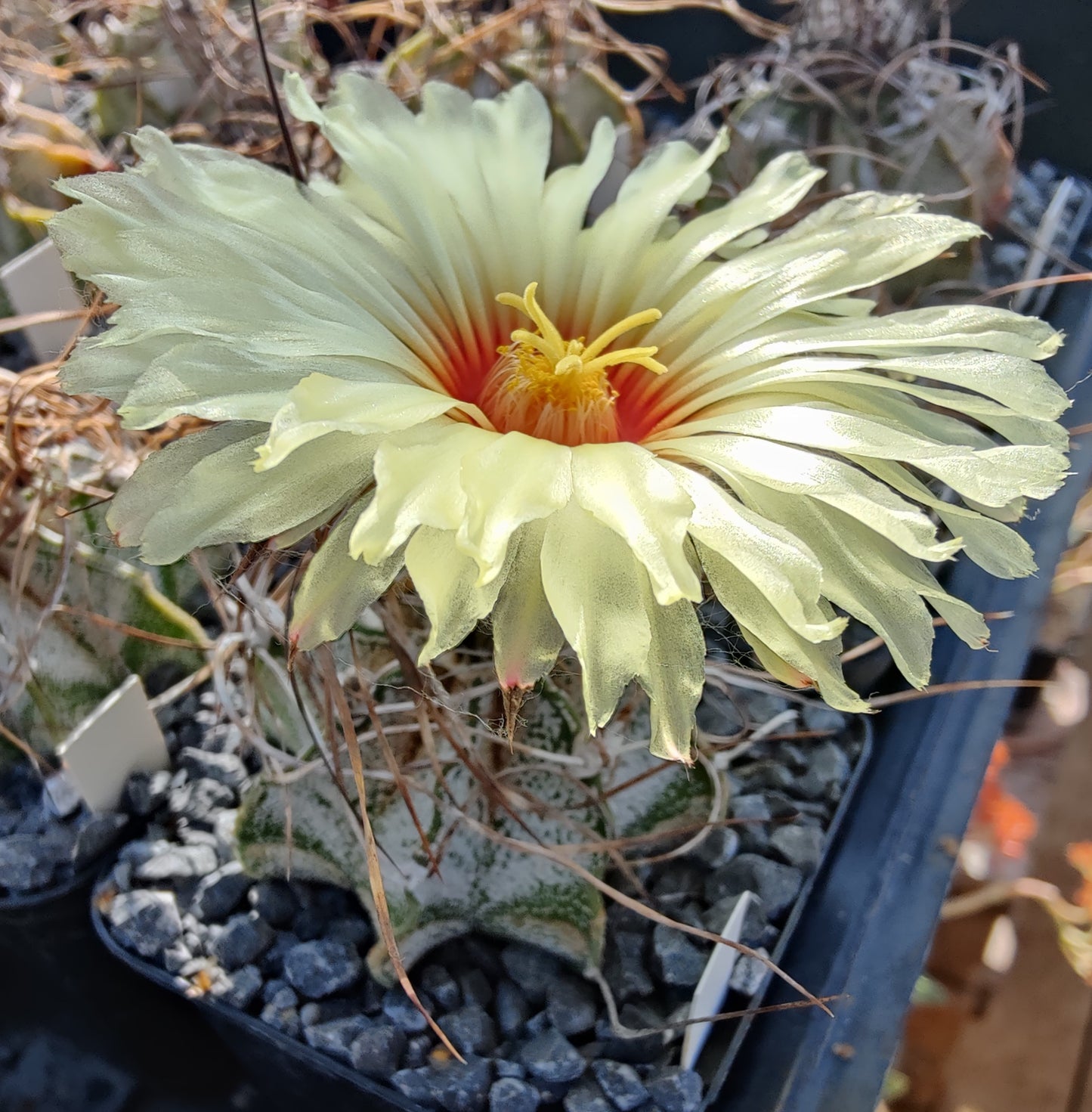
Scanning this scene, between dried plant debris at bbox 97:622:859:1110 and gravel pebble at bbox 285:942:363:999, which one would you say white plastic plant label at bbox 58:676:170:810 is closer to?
dried plant debris at bbox 97:622:859:1110

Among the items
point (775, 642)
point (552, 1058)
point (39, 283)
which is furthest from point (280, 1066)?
point (39, 283)

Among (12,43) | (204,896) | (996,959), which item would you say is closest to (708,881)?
(204,896)

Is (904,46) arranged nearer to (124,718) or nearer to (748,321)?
(748,321)

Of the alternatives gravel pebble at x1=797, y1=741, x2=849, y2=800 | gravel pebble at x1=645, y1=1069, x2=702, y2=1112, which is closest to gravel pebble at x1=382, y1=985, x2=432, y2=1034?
gravel pebble at x1=645, y1=1069, x2=702, y2=1112

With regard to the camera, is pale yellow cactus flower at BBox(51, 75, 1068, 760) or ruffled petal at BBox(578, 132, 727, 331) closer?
pale yellow cactus flower at BBox(51, 75, 1068, 760)

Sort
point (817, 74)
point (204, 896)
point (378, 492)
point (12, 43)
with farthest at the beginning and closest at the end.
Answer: point (12, 43) → point (817, 74) → point (204, 896) → point (378, 492)

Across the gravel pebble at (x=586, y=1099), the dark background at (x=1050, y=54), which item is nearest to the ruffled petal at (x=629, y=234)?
the gravel pebble at (x=586, y=1099)
